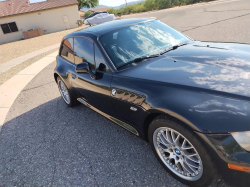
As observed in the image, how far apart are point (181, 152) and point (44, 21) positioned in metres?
28.5

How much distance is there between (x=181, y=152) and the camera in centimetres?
207

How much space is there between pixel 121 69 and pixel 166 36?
1140 mm

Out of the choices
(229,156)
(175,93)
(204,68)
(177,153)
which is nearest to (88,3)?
(204,68)

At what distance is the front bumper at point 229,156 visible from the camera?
5.05ft

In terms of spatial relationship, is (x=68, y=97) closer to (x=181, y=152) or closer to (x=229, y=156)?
(x=181, y=152)

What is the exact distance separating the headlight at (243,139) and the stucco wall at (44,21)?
28.3m

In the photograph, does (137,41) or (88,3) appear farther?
(88,3)

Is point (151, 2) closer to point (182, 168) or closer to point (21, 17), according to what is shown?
point (21, 17)

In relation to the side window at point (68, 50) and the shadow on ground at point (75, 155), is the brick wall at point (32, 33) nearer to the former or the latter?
the side window at point (68, 50)

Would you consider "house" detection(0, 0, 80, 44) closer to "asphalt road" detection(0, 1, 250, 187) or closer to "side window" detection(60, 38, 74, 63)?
"side window" detection(60, 38, 74, 63)

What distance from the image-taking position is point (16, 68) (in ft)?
30.8

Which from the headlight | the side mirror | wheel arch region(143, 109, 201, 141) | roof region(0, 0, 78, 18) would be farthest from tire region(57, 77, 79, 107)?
roof region(0, 0, 78, 18)

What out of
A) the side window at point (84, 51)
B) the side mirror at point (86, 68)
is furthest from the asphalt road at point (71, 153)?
the side window at point (84, 51)

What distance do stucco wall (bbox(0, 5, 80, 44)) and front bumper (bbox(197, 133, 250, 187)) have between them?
92.4 feet
